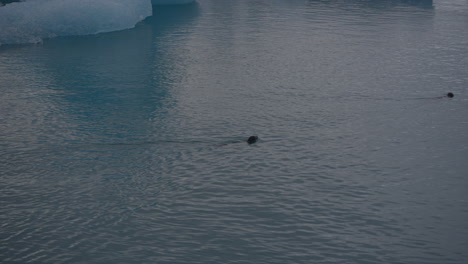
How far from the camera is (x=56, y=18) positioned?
66.3 feet

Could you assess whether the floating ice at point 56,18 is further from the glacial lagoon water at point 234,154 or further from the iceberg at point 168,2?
the iceberg at point 168,2

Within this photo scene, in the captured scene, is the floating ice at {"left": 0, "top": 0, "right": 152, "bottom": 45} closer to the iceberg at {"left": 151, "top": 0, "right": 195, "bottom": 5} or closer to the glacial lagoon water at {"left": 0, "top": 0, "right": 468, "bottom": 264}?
the glacial lagoon water at {"left": 0, "top": 0, "right": 468, "bottom": 264}

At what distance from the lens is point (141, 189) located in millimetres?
7918

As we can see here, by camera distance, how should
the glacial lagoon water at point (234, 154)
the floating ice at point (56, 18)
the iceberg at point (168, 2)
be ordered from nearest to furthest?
the glacial lagoon water at point (234, 154) → the floating ice at point (56, 18) → the iceberg at point (168, 2)

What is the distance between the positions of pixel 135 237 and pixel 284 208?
197 cm

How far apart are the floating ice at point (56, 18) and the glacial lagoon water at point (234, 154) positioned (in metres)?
1.36

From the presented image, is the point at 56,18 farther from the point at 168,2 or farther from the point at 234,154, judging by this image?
the point at 234,154

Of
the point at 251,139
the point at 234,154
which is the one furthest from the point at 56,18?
the point at 234,154

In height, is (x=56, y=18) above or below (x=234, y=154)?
above

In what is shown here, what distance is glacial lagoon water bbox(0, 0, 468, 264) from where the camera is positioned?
655 cm

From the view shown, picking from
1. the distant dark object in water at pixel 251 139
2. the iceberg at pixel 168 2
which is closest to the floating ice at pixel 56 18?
the iceberg at pixel 168 2

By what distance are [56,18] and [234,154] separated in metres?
13.5

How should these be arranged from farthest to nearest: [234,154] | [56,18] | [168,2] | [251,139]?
[168,2], [56,18], [251,139], [234,154]

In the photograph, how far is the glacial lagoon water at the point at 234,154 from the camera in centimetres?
655
